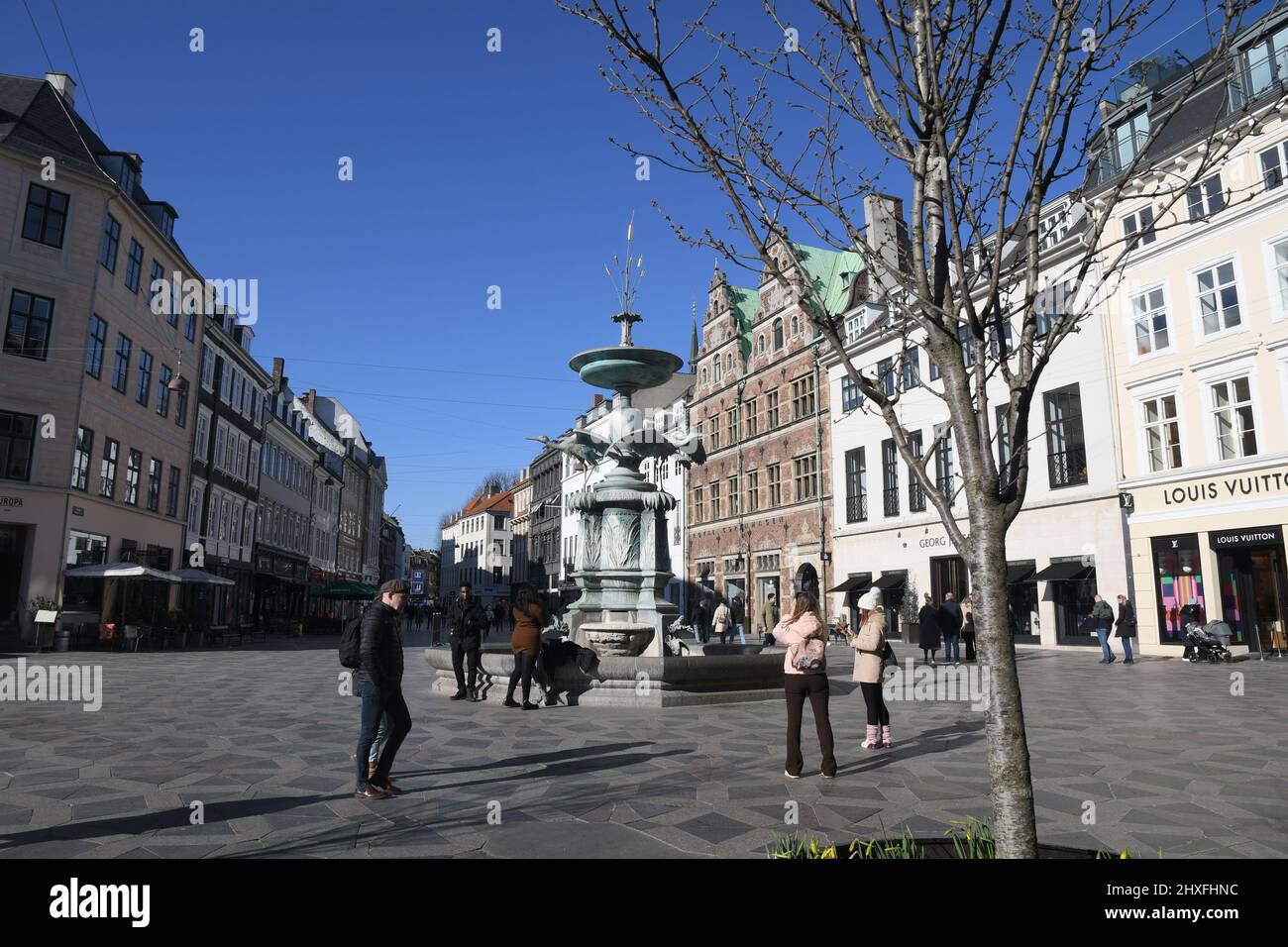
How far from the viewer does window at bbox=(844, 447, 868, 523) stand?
1396 inches

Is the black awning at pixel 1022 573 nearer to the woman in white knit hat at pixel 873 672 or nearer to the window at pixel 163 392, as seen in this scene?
the woman in white knit hat at pixel 873 672

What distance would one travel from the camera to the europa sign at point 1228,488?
21.4 metres

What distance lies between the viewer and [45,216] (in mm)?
23531

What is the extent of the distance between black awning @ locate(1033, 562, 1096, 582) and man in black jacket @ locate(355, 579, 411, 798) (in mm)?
24813

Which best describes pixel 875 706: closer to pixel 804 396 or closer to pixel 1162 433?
pixel 1162 433

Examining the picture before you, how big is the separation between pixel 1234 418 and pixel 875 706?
66.8 feet

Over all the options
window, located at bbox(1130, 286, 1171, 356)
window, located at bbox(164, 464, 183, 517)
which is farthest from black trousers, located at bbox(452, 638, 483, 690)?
window, located at bbox(164, 464, 183, 517)

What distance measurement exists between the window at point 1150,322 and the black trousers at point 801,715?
23124 millimetres

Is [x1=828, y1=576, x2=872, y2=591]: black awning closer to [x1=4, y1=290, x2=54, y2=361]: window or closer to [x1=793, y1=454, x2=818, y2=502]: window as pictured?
[x1=793, y1=454, x2=818, y2=502]: window

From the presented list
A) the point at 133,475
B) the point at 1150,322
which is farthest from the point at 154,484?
the point at 1150,322

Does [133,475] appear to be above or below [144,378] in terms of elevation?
below

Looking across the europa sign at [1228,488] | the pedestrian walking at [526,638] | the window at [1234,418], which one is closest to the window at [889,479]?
the europa sign at [1228,488]

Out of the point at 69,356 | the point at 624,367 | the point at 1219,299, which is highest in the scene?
the point at 1219,299
